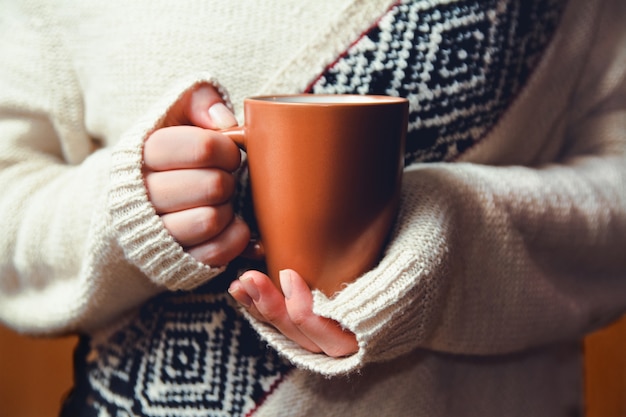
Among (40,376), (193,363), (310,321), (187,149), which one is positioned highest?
(187,149)

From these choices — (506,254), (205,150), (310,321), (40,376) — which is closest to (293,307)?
(310,321)

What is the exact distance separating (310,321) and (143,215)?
0.13 meters

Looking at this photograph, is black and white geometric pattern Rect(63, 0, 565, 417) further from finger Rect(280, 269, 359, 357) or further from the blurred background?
the blurred background

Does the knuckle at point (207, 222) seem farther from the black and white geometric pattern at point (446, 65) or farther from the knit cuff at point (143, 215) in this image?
the black and white geometric pattern at point (446, 65)

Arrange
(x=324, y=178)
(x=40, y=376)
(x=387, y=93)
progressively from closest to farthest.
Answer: (x=324, y=178) → (x=387, y=93) → (x=40, y=376)

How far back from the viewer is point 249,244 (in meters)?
0.42

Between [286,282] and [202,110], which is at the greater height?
[202,110]

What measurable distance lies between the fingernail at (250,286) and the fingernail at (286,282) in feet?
0.06

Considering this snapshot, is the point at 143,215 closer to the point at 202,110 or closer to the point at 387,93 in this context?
the point at 202,110

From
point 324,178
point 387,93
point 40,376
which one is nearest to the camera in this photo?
point 324,178

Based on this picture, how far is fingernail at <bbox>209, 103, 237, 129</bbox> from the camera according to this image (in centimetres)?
39

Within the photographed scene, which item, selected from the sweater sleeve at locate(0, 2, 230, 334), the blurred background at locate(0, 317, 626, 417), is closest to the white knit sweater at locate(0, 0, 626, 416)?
the sweater sleeve at locate(0, 2, 230, 334)

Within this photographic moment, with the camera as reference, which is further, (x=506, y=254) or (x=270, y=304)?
(x=506, y=254)

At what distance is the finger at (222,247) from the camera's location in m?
0.38
